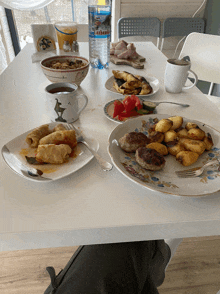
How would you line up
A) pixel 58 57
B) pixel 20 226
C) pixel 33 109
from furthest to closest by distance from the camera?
1. pixel 58 57
2. pixel 33 109
3. pixel 20 226

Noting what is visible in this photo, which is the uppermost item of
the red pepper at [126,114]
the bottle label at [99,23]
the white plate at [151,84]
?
the bottle label at [99,23]

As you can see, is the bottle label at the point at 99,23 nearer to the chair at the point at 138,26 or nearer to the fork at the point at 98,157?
the fork at the point at 98,157

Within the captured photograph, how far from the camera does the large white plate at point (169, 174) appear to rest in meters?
0.47

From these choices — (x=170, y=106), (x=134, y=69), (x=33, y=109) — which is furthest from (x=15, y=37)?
(x=170, y=106)

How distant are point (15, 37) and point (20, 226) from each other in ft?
8.85

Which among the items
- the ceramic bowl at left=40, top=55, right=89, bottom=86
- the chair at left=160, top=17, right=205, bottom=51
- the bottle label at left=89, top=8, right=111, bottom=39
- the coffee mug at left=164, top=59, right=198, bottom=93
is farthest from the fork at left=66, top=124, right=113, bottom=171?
the chair at left=160, top=17, right=205, bottom=51

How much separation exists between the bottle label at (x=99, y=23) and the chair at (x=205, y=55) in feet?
2.51

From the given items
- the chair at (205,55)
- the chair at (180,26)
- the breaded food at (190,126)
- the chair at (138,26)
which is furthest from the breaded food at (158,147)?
the chair at (180,26)

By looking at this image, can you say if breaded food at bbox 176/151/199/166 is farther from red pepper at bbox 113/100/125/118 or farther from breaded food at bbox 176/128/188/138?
red pepper at bbox 113/100/125/118

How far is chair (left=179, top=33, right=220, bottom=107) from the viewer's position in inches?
58.1

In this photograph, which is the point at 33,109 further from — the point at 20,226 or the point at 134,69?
the point at 134,69

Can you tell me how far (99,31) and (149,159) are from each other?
78cm

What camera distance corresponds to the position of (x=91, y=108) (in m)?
0.82

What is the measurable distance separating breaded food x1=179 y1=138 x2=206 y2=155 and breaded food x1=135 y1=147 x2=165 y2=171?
0.34ft
